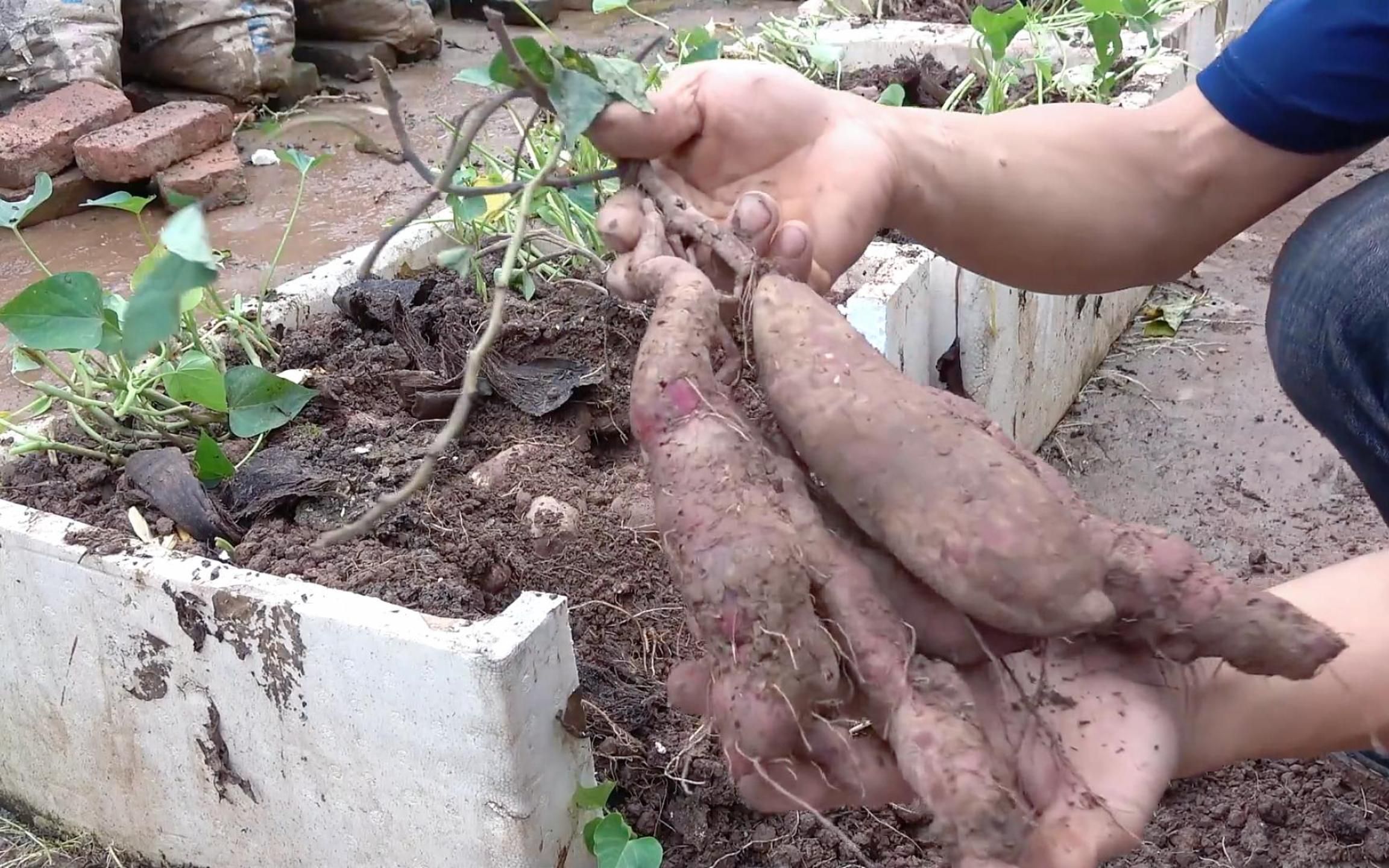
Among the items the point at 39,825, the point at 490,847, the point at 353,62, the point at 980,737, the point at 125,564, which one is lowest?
the point at 353,62

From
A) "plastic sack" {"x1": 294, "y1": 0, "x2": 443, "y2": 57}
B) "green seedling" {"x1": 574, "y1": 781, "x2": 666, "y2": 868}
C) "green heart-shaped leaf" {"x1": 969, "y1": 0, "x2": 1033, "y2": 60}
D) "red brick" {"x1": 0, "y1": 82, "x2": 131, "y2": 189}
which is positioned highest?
"green heart-shaped leaf" {"x1": 969, "y1": 0, "x2": 1033, "y2": 60}

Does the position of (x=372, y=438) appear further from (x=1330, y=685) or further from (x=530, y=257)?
(x=1330, y=685)

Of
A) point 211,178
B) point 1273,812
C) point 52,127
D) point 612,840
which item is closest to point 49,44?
point 52,127

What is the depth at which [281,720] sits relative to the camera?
1135mm

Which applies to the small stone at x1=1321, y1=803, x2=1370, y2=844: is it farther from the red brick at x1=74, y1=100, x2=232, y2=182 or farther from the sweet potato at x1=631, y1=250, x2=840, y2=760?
the red brick at x1=74, y1=100, x2=232, y2=182

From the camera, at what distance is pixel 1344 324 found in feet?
3.85

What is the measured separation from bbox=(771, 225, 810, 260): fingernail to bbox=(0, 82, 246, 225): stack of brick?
298cm

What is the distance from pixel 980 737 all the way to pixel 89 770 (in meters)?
1.08

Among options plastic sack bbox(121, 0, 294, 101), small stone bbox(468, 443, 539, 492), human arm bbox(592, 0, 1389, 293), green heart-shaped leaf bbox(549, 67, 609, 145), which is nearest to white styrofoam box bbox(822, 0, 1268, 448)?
human arm bbox(592, 0, 1389, 293)

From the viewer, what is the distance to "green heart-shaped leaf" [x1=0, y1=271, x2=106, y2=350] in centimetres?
125

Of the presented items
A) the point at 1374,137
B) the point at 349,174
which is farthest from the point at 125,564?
the point at 349,174

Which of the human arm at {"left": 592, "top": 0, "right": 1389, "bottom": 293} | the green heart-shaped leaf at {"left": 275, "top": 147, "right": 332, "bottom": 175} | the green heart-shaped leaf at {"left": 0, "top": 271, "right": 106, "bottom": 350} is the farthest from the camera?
the green heart-shaped leaf at {"left": 275, "top": 147, "right": 332, "bottom": 175}

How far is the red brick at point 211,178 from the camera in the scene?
3.60 meters

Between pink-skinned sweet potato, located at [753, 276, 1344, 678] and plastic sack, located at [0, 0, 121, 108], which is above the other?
pink-skinned sweet potato, located at [753, 276, 1344, 678]
